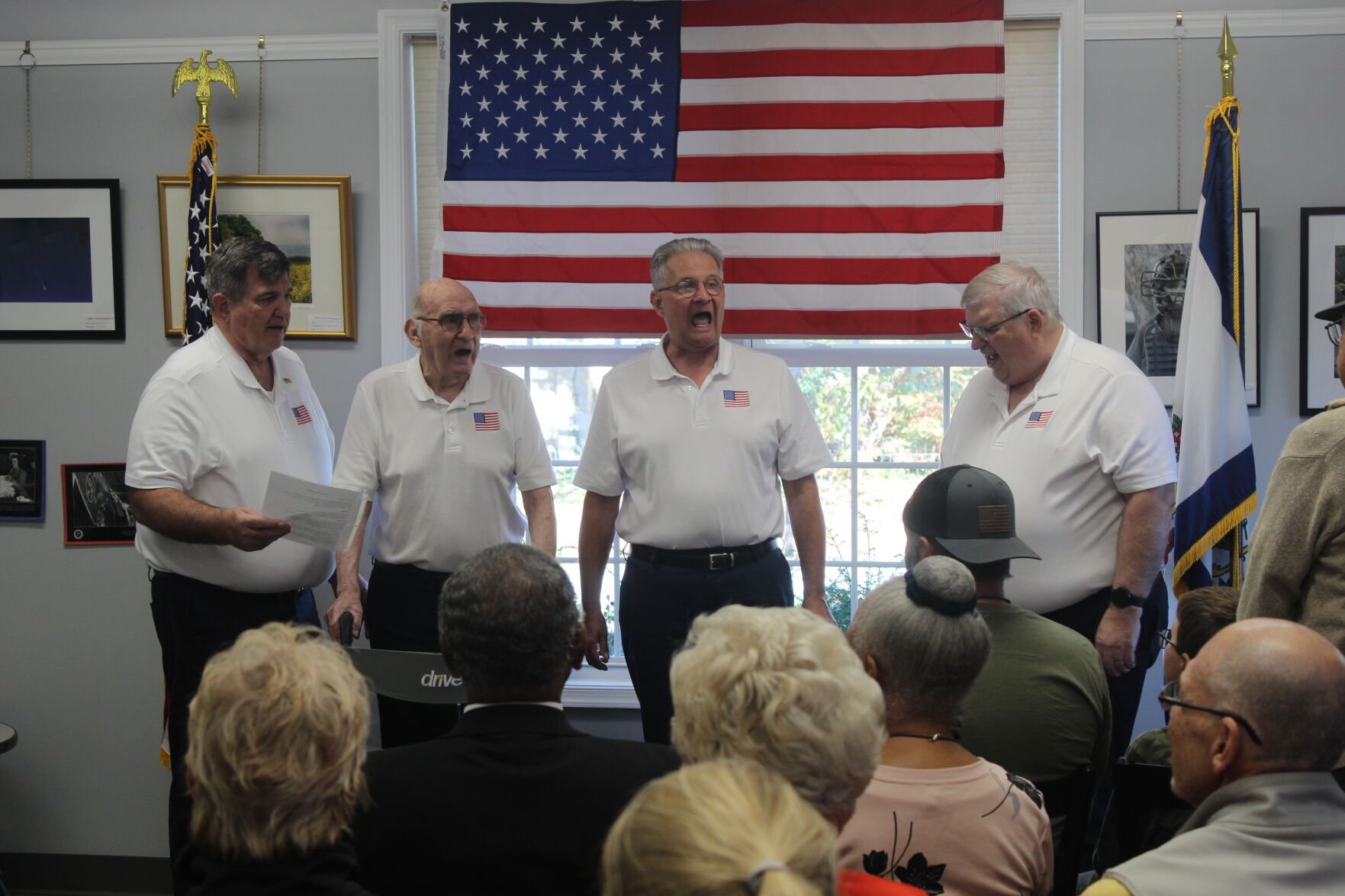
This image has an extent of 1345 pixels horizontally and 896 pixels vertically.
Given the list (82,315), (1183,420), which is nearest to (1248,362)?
(1183,420)

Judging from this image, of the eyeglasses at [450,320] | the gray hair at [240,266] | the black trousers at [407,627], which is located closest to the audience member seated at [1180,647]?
the black trousers at [407,627]

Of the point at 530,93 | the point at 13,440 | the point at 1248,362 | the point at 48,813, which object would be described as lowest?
the point at 48,813

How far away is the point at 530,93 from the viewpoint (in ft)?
12.0

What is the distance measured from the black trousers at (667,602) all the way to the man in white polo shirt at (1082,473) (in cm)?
64

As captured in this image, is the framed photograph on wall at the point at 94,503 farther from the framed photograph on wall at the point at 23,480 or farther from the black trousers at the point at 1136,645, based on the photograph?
the black trousers at the point at 1136,645

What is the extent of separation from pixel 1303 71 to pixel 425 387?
9.64ft

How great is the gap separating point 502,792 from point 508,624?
0.77 ft

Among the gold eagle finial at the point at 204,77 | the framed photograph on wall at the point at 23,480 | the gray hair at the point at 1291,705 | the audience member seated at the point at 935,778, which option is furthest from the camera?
the framed photograph on wall at the point at 23,480

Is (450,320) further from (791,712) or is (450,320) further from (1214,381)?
(1214,381)

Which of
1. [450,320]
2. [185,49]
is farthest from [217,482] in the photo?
[185,49]

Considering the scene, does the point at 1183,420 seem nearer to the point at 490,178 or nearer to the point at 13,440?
the point at 490,178

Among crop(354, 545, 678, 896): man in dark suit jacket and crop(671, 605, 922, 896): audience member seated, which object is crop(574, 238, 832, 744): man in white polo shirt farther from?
crop(671, 605, 922, 896): audience member seated

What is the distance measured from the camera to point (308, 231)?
145 inches

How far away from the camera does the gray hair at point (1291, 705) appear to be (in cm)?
134
